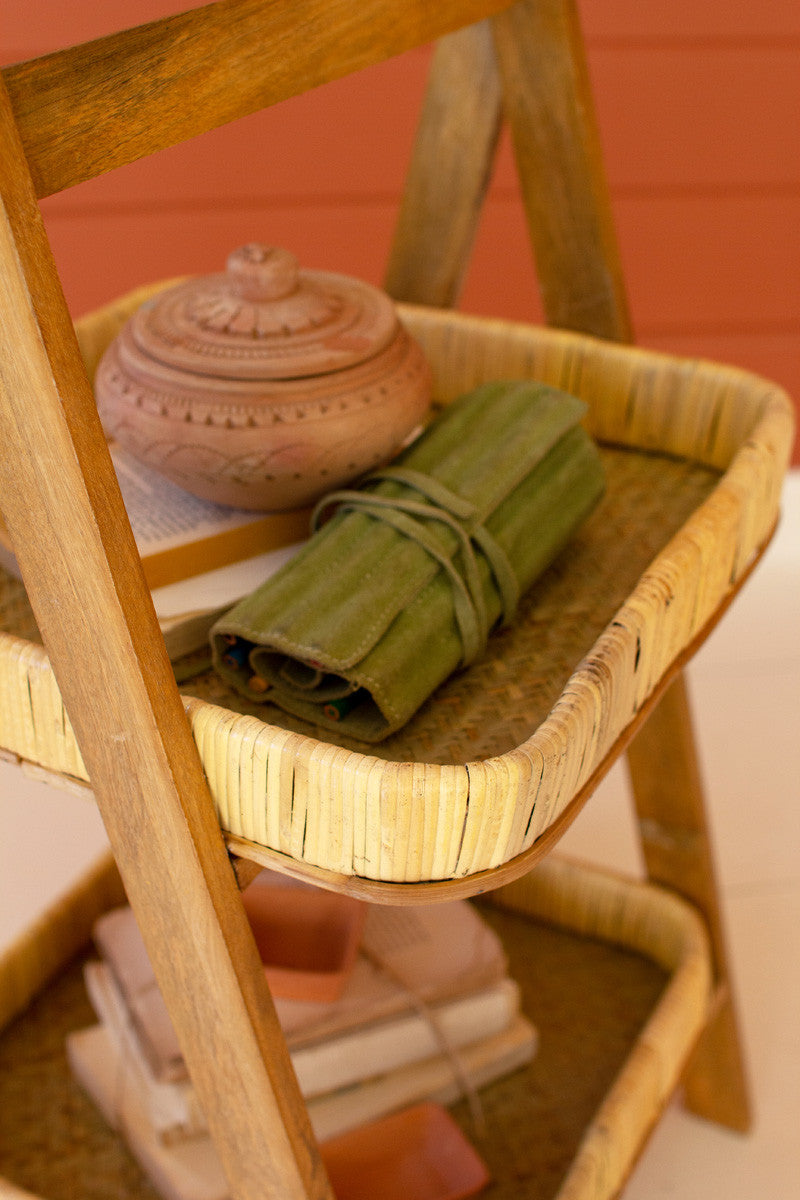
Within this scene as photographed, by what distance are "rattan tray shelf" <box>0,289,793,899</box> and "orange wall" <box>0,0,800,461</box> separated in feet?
1.90

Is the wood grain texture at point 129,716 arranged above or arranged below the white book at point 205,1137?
above

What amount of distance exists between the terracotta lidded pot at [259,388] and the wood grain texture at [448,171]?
0.24m

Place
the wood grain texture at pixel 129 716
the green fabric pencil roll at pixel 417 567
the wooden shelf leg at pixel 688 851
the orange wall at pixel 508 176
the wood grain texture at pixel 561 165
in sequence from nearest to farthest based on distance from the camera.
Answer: the wood grain texture at pixel 129 716 → the green fabric pencil roll at pixel 417 567 → the wood grain texture at pixel 561 165 → the wooden shelf leg at pixel 688 851 → the orange wall at pixel 508 176

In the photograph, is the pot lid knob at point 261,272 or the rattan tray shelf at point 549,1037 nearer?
the pot lid knob at point 261,272

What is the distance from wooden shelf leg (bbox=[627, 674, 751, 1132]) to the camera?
830mm

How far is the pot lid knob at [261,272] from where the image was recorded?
58cm

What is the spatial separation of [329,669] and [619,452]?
0.36 m

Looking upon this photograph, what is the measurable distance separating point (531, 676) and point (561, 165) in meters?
0.37

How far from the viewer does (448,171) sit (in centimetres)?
81

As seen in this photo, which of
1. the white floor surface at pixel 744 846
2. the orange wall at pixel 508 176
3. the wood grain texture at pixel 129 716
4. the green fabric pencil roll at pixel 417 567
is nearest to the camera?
the wood grain texture at pixel 129 716

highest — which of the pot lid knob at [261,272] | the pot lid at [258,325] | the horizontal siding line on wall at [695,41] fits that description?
the pot lid knob at [261,272]

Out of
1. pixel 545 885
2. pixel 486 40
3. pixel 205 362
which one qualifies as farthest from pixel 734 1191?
pixel 486 40

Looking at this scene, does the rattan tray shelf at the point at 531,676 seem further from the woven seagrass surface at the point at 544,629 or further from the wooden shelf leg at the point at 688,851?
the wooden shelf leg at the point at 688,851

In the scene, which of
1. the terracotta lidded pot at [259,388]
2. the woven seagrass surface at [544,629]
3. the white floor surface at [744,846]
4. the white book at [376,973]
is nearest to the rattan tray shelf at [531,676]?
the woven seagrass surface at [544,629]
